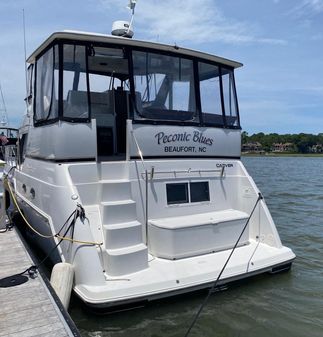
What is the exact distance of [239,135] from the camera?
7500mm

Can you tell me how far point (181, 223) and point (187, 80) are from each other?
2.54m

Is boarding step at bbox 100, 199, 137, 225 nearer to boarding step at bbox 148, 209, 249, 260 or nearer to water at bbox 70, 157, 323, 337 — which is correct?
boarding step at bbox 148, 209, 249, 260

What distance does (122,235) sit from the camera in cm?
532

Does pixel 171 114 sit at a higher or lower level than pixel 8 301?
higher

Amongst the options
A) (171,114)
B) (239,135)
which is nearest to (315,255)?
(239,135)

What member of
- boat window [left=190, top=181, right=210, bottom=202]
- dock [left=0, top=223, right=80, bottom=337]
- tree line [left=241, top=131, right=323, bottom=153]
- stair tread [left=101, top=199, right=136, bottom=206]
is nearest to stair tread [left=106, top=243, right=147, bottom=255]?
stair tread [left=101, top=199, right=136, bottom=206]

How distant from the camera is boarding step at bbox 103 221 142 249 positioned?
526 cm

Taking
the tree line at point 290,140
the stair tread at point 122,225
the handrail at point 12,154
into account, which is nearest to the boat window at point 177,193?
the stair tread at point 122,225

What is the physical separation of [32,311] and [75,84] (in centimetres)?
333

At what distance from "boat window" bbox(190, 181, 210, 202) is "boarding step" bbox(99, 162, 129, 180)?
3.87ft

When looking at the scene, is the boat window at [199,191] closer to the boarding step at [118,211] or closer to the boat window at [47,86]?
the boarding step at [118,211]

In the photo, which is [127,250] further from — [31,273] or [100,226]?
[31,273]

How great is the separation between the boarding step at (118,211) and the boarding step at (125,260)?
436 millimetres

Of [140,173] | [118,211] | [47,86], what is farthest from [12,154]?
[118,211]
